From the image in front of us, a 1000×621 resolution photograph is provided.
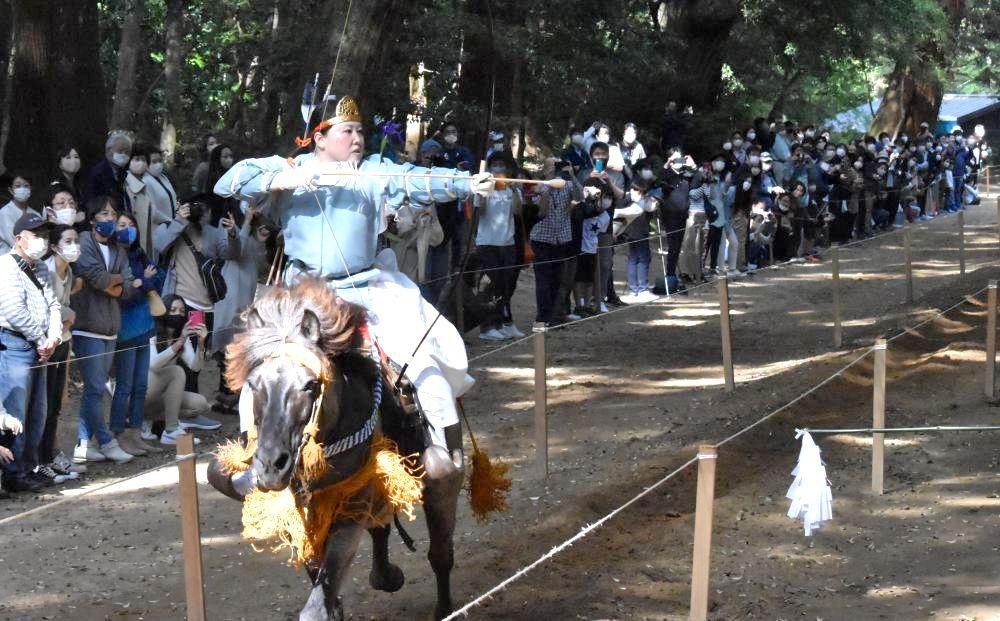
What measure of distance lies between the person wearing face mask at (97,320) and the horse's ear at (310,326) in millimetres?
5240

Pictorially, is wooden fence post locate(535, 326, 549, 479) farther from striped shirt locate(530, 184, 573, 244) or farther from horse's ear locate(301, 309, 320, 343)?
striped shirt locate(530, 184, 573, 244)

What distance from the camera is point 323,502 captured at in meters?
6.03

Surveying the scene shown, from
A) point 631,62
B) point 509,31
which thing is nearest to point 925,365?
point 509,31

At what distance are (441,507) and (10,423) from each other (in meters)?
3.90

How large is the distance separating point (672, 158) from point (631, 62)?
4.60 m

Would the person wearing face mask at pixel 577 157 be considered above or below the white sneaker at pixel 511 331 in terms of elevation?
above

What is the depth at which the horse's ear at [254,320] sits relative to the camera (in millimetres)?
5703

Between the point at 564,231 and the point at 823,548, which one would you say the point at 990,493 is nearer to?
the point at 823,548

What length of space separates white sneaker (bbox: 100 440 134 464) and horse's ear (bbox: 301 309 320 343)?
5626 mm

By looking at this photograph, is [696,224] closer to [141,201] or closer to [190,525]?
[141,201]

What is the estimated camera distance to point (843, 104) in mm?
48406

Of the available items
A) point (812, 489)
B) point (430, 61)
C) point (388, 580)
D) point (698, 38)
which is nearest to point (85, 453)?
point (388, 580)

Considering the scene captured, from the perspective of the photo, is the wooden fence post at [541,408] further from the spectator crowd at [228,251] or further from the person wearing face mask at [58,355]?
the person wearing face mask at [58,355]

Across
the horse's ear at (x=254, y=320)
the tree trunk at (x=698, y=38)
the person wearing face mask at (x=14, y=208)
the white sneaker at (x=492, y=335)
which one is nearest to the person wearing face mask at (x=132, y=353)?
the person wearing face mask at (x=14, y=208)
